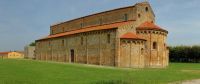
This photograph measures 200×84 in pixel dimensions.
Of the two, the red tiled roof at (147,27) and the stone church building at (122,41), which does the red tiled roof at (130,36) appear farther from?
the red tiled roof at (147,27)

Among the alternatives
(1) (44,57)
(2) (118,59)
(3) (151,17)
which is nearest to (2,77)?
(2) (118,59)

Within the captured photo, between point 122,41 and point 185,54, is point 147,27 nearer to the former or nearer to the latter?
point 122,41

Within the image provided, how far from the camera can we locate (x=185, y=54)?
89250 millimetres

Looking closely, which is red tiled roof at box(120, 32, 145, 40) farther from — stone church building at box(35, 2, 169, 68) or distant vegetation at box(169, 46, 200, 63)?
distant vegetation at box(169, 46, 200, 63)

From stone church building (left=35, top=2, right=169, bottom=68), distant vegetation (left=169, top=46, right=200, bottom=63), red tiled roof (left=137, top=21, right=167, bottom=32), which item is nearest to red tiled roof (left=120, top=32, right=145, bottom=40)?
stone church building (left=35, top=2, right=169, bottom=68)

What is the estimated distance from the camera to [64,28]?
69.2m

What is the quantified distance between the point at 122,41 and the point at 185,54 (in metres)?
51.1

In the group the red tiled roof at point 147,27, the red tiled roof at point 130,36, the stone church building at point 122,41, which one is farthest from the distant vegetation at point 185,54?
the red tiled roof at point 130,36

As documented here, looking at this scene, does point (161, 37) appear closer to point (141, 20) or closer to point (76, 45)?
point (141, 20)

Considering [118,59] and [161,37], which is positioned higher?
[161,37]

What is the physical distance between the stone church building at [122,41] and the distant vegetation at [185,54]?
3997 centimetres

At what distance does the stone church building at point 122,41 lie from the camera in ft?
141

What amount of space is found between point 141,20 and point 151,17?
131 inches

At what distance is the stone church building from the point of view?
4294cm
